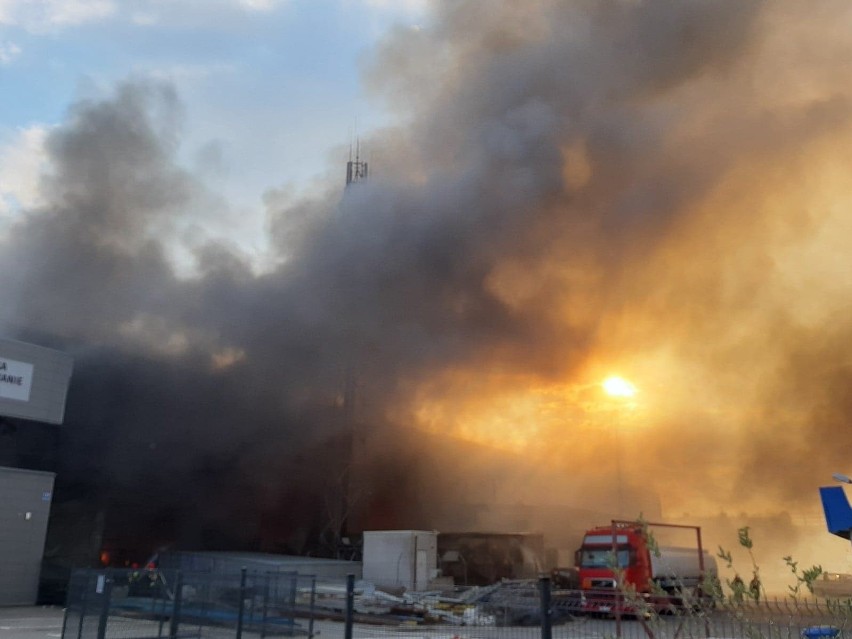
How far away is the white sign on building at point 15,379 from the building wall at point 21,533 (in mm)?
1891

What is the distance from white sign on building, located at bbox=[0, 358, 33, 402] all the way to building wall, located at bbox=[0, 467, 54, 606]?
1891mm

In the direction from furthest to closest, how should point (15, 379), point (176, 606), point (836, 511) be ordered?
point (15, 379) → point (176, 606) → point (836, 511)

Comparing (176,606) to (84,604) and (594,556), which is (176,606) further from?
(594,556)

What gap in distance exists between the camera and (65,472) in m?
24.3

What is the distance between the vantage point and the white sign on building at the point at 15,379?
18.6 m

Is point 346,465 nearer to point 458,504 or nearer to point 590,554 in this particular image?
point 458,504

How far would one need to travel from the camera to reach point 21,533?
18.2m

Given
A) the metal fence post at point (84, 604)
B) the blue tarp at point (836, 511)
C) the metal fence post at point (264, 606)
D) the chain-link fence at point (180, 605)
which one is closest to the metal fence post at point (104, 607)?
the chain-link fence at point (180, 605)

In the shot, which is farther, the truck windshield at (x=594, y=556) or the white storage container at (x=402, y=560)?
the white storage container at (x=402, y=560)

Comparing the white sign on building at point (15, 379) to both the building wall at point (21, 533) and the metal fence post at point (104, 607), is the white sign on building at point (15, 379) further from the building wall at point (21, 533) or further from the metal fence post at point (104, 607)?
the metal fence post at point (104, 607)

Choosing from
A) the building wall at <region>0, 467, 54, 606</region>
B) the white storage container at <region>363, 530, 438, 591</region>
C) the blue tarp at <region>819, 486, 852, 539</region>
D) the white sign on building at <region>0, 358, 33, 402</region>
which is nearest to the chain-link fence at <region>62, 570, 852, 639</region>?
the blue tarp at <region>819, 486, 852, 539</region>

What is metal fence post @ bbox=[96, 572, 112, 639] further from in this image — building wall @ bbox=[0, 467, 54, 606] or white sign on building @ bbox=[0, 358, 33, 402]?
white sign on building @ bbox=[0, 358, 33, 402]

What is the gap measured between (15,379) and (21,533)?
12.6ft

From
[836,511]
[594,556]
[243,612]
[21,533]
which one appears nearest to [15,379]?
[21,533]
